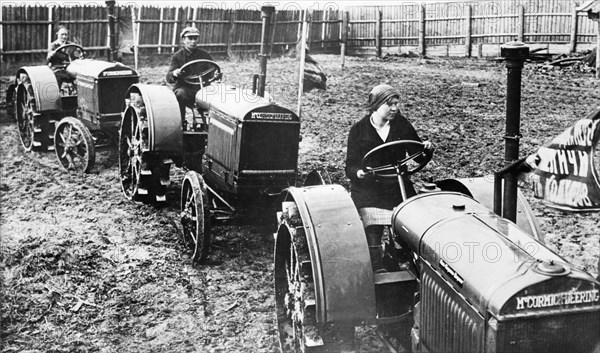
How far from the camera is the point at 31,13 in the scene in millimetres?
17578

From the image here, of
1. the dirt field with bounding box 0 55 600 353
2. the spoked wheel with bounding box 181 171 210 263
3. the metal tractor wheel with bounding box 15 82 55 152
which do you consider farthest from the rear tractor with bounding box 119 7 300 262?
the metal tractor wheel with bounding box 15 82 55 152

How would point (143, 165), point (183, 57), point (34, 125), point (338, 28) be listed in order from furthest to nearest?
point (338, 28)
point (34, 125)
point (183, 57)
point (143, 165)

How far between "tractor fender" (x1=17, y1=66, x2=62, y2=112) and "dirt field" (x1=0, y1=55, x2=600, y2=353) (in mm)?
796

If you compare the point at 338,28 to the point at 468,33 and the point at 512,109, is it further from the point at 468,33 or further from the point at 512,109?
the point at 512,109

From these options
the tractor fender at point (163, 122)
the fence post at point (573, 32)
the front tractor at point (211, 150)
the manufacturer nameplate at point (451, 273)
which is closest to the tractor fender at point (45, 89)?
the front tractor at point (211, 150)

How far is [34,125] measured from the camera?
1019cm

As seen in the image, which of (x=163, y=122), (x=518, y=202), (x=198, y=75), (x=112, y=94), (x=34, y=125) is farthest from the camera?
(x=34, y=125)

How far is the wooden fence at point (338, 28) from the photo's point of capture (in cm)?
1791

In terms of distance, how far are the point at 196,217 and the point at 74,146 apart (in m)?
3.95

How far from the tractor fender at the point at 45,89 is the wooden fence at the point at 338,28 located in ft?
26.0

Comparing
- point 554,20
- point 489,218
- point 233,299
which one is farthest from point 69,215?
point 554,20

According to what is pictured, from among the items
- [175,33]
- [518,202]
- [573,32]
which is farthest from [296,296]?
[573,32]

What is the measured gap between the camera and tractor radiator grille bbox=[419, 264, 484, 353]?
3.11 meters

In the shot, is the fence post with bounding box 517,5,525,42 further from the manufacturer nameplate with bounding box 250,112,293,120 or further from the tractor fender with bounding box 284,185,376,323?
the tractor fender with bounding box 284,185,376,323
